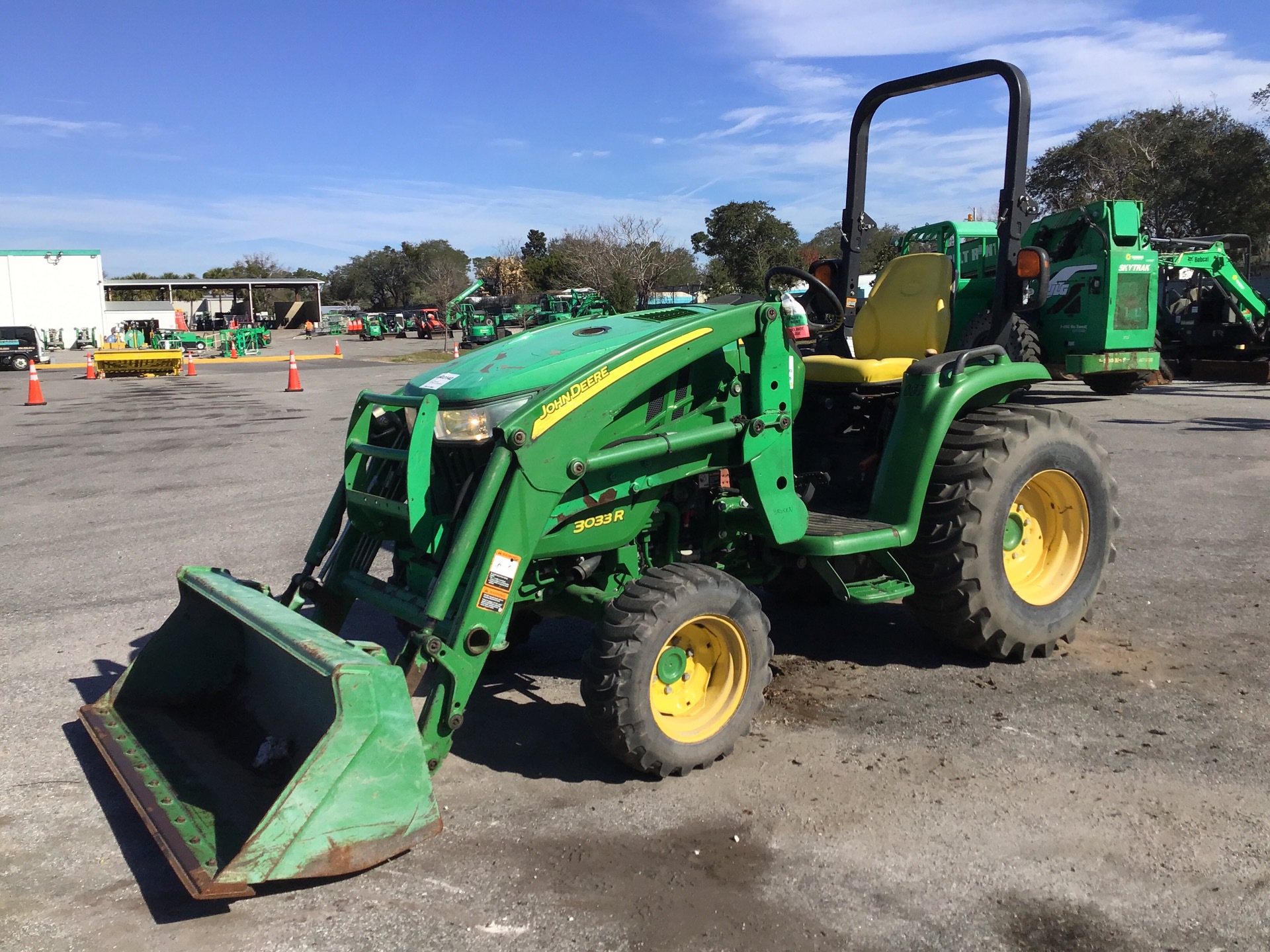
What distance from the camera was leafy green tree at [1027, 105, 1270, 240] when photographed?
3206cm

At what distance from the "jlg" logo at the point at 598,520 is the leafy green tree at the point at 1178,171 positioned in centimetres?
3380

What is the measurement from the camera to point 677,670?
11.9 ft

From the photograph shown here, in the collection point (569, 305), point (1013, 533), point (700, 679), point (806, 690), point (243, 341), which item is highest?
point (569, 305)

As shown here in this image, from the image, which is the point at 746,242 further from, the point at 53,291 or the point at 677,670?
the point at 677,670

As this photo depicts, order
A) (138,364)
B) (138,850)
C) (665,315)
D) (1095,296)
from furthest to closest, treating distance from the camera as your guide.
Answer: (138,364), (1095,296), (665,315), (138,850)

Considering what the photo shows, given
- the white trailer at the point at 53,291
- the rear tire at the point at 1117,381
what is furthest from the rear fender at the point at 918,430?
the white trailer at the point at 53,291

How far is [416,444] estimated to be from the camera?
139 inches

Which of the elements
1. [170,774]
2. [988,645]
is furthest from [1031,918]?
[170,774]

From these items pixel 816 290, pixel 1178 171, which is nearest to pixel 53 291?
pixel 1178 171

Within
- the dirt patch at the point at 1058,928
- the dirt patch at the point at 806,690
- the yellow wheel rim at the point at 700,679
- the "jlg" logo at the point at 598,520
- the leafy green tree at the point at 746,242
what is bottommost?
the dirt patch at the point at 1058,928

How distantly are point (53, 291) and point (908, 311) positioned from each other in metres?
53.7

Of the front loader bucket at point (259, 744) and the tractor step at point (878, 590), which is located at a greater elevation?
the tractor step at point (878, 590)

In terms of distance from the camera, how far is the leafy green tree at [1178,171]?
1262 inches

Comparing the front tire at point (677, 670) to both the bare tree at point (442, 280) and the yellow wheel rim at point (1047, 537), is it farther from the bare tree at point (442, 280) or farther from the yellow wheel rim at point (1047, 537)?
the bare tree at point (442, 280)
